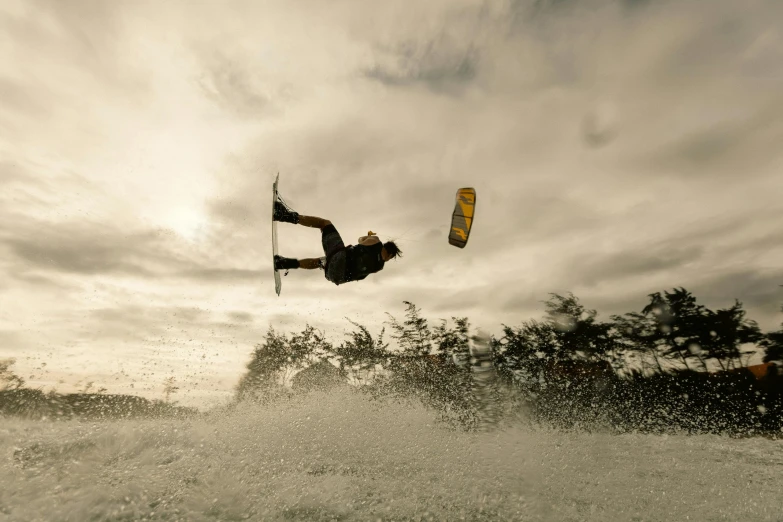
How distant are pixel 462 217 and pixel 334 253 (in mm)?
3518

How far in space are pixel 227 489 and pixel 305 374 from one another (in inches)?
1309

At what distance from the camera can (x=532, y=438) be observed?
10.2 m

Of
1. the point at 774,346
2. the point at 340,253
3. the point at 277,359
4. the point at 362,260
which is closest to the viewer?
the point at 340,253

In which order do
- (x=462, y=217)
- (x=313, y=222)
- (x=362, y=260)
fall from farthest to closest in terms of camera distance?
(x=462, y=217) → (x=313, y=222) → (x=362, y=260)

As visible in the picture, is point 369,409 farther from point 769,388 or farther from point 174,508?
point 769,388

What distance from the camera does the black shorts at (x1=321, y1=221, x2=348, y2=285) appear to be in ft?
27.0

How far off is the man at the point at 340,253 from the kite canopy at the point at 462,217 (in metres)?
1.83

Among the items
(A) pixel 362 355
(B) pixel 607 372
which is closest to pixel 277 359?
(A) pixel 362 355

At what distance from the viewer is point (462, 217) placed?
1000 cm

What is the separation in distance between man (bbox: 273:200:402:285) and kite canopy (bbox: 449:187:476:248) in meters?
1.83

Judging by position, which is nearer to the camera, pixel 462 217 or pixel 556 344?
pixel 462 217

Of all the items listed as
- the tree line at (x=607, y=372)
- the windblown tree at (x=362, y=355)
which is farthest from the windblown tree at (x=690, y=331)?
the windblown tree at (x=362, y=355)

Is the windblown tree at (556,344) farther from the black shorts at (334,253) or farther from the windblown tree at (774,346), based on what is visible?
the black shorts at (334,253)

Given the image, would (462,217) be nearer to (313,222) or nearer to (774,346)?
(313,222)
